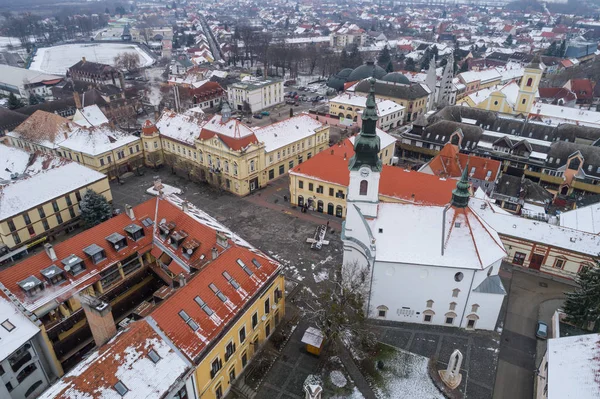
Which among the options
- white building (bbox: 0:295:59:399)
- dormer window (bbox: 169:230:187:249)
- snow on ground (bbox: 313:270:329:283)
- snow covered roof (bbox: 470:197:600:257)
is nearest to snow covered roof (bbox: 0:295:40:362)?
white building (bbox: 0:295:59:399)

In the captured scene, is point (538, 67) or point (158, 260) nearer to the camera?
point (158, 260)

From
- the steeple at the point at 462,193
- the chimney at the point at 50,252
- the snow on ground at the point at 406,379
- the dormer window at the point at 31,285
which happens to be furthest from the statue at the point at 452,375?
the chimney at the point at 50,252

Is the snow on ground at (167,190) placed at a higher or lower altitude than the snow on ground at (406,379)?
higher

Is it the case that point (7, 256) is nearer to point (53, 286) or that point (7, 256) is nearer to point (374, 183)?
point (53, 286)

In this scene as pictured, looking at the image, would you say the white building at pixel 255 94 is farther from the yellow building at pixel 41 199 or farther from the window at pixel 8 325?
the window at pixel 8 325

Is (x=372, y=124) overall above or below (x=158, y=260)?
above

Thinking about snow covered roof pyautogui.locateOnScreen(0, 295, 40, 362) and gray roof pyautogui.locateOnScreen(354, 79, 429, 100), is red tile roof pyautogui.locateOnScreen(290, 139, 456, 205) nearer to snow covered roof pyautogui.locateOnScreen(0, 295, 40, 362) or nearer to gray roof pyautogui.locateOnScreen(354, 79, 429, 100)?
snow covered roof pyautogui.locateOnScreen(0, 295, 40, 362)

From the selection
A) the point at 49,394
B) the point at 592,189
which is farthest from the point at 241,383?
the point at 592,189

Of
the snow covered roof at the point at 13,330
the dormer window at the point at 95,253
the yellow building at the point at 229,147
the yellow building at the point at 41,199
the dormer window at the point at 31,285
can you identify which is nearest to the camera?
the snow covered roof at the point at 13,330
